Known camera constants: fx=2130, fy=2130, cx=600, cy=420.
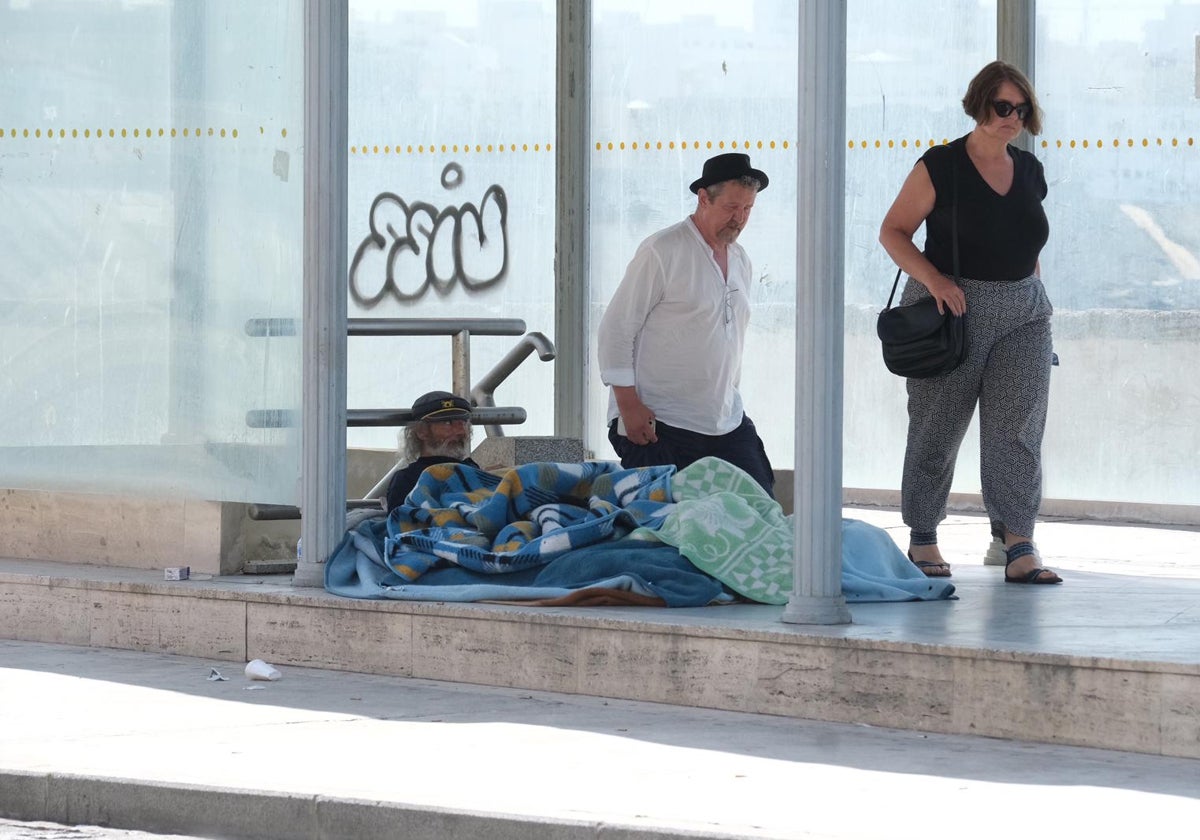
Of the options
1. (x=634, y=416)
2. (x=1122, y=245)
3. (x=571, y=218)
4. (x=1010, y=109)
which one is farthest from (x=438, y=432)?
(x=1122, y=245)

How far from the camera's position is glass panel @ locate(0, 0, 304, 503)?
790 cm

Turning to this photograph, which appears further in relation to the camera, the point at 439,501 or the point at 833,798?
the point at 439,501

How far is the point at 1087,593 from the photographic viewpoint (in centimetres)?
723

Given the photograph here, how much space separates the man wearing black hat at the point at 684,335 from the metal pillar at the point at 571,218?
381 cm

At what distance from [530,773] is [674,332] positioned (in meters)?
3.17

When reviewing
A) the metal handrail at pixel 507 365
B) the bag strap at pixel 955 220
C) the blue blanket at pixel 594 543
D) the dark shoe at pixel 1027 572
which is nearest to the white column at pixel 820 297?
the blue blanket at pixel 594 543

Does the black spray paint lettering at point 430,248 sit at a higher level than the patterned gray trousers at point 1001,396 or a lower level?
higher

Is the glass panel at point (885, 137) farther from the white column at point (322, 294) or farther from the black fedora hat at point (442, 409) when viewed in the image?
the white column at point (322, 294)

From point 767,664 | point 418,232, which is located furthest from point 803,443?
point 418,232

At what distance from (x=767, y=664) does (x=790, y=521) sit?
136 centimetres

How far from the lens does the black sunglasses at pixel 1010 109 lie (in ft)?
24.5

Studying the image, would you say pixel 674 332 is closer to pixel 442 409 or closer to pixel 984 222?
pixel 442 409

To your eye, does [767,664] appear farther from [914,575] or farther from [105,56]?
[105,56]

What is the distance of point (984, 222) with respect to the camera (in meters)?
7.57
